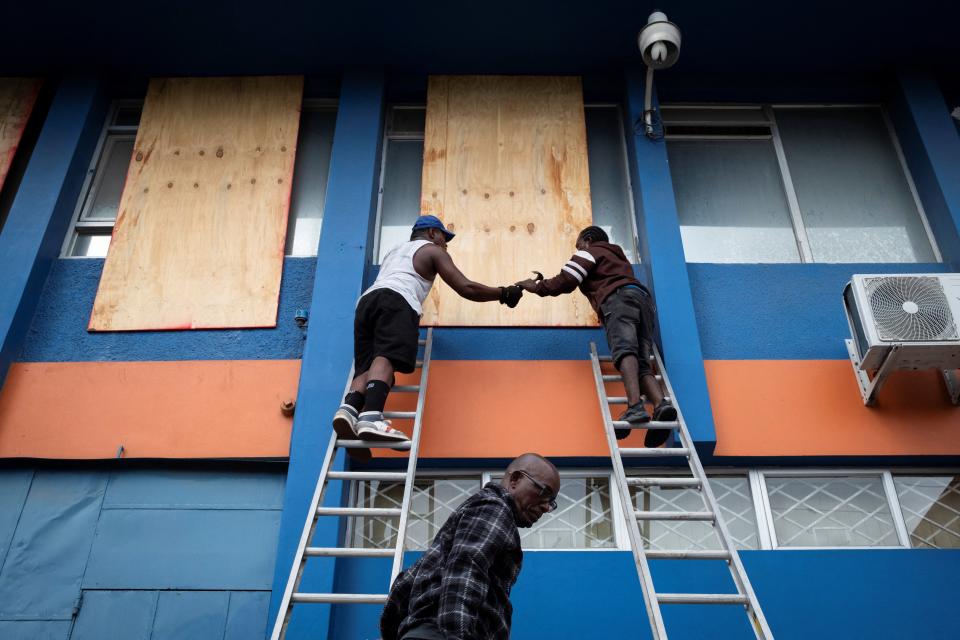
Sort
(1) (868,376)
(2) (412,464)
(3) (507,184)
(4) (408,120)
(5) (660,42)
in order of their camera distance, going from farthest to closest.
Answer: (4) (408,120), (3) (507,184), (5) (660,42), (1) (868,376), (2) (412,464)

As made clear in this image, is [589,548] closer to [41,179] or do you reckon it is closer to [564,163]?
[564,163]

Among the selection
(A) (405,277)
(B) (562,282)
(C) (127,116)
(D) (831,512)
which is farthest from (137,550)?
(D) (831,512)

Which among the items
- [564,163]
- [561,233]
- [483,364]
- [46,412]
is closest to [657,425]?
[483,364]

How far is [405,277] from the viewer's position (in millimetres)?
4781

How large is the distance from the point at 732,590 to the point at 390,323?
8.03 feet

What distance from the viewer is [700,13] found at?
605 centimetres

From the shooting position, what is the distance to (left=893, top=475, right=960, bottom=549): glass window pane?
4.70m

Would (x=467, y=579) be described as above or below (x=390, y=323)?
below

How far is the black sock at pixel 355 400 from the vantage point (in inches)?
171

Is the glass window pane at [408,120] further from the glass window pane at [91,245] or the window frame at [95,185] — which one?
the glass window pane at [91,245]

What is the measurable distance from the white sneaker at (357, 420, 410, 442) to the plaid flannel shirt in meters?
1.89

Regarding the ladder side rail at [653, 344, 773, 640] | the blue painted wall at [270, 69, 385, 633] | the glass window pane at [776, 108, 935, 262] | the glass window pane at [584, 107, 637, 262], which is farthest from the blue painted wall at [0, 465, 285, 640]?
the glass window pane at [776, 108, 935, 262]

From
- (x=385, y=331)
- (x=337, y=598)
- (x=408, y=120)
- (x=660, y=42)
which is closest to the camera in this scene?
(x=337, y=598)

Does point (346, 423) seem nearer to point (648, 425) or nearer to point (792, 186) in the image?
point (648, 425)
